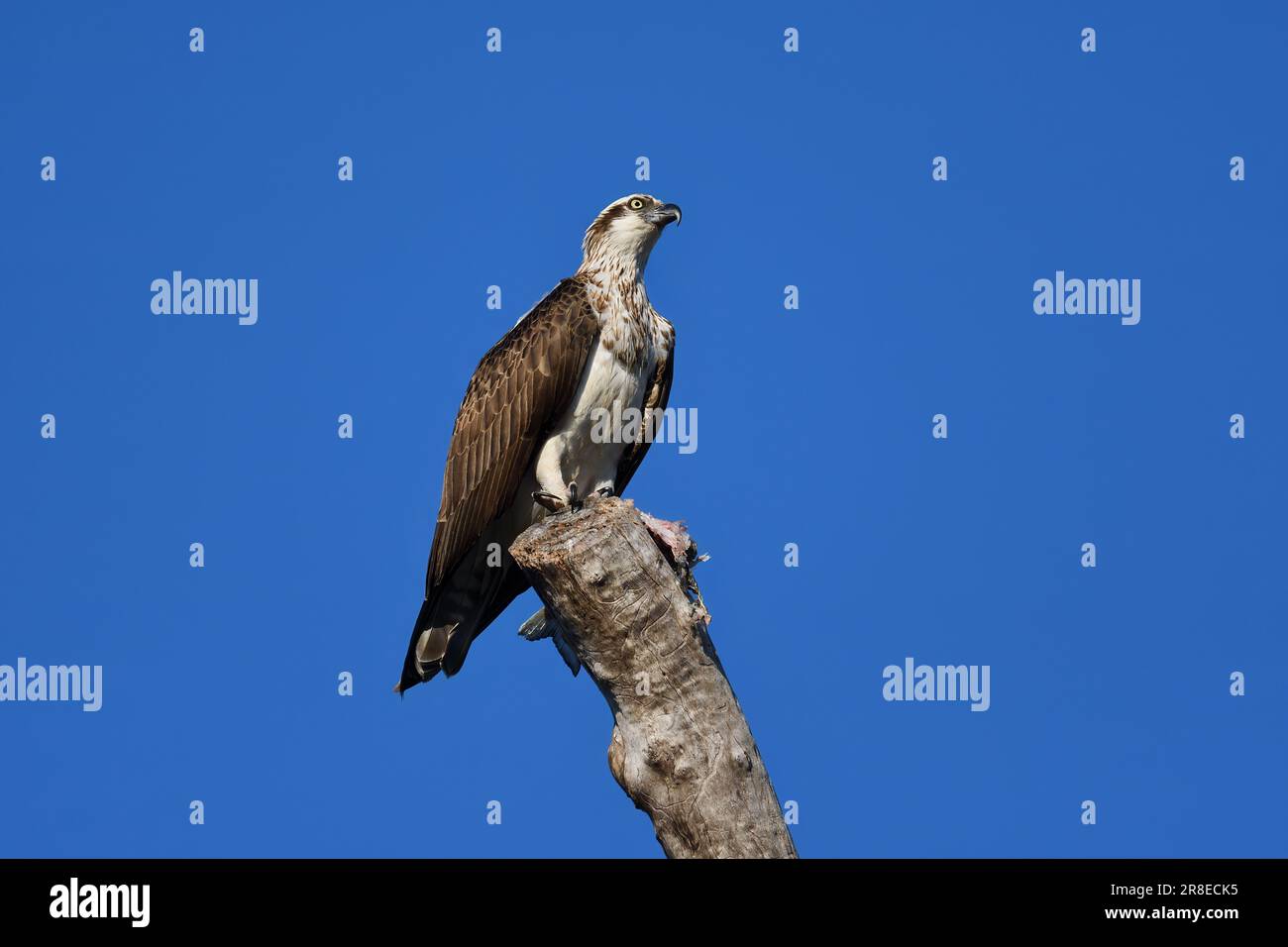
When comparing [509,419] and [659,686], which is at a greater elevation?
[509,419]

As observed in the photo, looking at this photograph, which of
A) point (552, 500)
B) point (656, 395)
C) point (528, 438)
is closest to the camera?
point (528, 438)

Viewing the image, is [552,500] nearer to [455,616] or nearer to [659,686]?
[455,616]

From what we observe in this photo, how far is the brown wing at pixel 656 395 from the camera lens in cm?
1043

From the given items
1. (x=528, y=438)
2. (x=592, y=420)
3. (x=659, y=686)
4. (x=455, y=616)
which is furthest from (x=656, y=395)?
(x=659, y=686)

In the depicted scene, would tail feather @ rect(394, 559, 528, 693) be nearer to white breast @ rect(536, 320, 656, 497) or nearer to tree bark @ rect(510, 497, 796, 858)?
white breast @ rect(536, 320, 656, 497)

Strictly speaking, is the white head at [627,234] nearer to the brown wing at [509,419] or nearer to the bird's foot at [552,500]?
the brown wing at [509,419]

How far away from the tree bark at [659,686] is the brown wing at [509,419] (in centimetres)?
176

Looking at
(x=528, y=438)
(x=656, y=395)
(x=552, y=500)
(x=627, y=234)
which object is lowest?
(x=552, y=500)

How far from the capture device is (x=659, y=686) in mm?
7535

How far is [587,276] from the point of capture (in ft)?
34.3

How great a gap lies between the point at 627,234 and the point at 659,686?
13.6 feet

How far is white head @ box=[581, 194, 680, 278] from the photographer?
1051 cm
